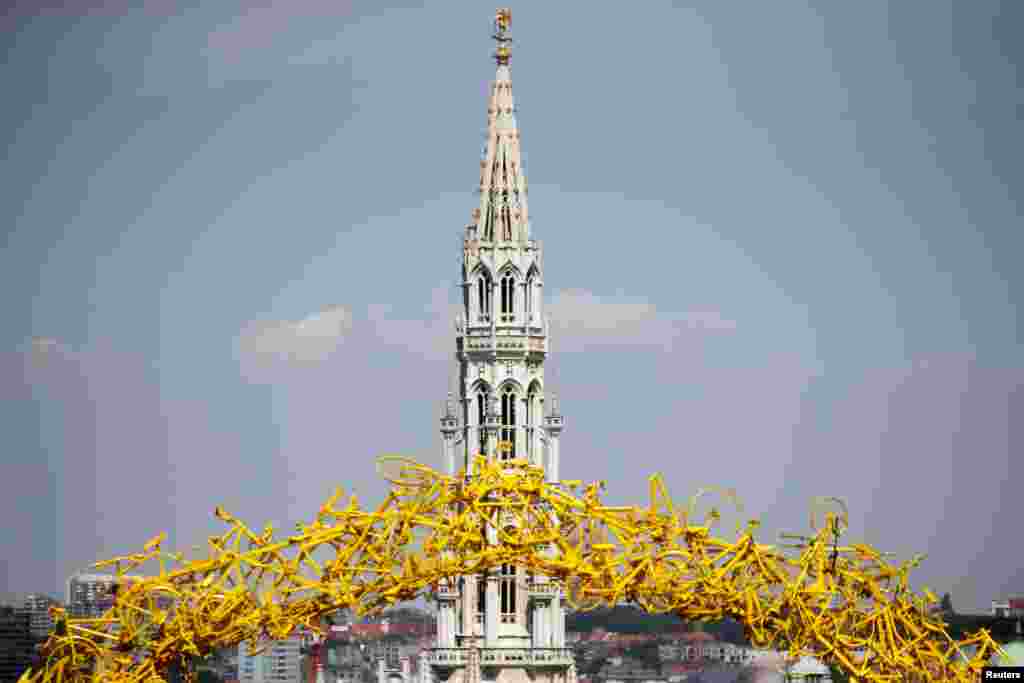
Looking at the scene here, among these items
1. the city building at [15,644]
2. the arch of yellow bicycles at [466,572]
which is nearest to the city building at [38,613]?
the city building at [15,644]

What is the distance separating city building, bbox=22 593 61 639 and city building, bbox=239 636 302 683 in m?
14.6

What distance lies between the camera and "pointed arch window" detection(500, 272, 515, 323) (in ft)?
267

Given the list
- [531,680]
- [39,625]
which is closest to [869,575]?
[531,680]

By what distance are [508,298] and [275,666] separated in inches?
1483

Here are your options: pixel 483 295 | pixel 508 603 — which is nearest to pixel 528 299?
pixel 483 295

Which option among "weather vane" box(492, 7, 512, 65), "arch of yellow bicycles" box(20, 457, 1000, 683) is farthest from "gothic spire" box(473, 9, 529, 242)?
"arch of yellow bicycles" box(20, 457, 1000, 683)

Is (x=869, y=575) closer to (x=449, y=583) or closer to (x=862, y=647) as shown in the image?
(x=862, y=647)

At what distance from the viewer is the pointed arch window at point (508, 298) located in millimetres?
81500

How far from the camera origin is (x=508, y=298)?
81.8 metres

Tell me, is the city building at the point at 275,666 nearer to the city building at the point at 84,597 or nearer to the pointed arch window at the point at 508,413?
the city building at the point at 84,597

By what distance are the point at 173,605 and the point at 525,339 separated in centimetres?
4330

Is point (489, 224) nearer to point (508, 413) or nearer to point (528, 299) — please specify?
point (528, 299)

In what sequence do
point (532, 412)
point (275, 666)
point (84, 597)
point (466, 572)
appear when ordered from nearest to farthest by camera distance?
1. point (466, 572)
2. point (84, 597)
3. point (532, 412)
4. point (275, 666)

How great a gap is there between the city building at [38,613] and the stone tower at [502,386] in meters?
10.9
